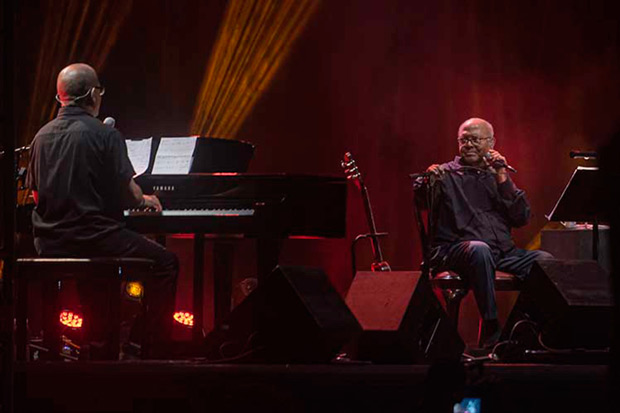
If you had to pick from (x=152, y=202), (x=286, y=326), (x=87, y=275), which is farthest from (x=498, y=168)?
(x=87, y=275)

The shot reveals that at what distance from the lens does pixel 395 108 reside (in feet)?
21.9

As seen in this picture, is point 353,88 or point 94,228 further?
point 353,88

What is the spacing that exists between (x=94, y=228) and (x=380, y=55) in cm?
309

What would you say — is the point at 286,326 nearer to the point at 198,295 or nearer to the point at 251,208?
the point at 251,208

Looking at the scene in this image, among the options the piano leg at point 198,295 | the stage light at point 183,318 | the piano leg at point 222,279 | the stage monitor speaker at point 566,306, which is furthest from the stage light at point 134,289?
the stage monitor speaker at point 566,306

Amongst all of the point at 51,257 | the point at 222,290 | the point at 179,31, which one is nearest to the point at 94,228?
the point at 51,257

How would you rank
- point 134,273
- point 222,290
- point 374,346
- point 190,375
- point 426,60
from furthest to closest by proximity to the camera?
point 426,60
point 222,290
point 134,273
point 374,346
point 190,375

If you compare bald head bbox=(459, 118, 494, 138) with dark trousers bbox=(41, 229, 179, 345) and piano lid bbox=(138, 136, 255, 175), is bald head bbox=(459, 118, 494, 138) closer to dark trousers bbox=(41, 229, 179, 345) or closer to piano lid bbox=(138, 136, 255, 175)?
piano lid bbox=(138, 136, 255, 175)

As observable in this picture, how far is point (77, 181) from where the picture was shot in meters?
4.32

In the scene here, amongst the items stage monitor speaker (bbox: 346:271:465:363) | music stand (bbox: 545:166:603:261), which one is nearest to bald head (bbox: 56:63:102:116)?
stage monitor speaker (bbox: 346:271:465:363)

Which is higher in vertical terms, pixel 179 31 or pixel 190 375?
pixel 179 31

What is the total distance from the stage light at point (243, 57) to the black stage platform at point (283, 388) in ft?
11.1

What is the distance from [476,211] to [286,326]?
6.89 ft

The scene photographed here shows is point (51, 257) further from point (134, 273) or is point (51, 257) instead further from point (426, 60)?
point (426, 60)
